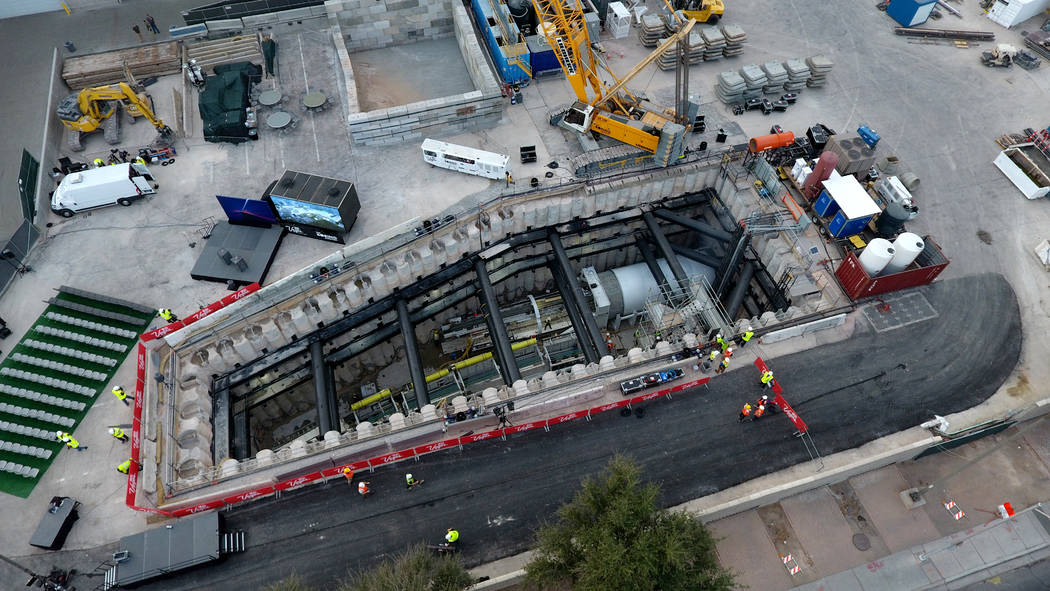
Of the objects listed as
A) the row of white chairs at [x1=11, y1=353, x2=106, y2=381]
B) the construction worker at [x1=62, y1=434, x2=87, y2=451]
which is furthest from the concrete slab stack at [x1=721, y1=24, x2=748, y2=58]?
the construction worker at [x1=62, y1=434, x2=87, y2=451]

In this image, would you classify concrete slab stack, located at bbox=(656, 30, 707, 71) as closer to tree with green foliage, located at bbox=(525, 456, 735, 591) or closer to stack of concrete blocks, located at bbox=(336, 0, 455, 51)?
stack of concrete blocks, located at bbox=(336, 0, 455, 51)

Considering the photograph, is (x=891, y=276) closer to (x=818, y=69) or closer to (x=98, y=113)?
(x=818, y=69)

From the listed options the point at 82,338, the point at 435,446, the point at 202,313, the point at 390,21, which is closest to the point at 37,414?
the point at 82,338

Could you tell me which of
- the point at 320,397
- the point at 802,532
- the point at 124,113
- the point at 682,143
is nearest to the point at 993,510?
the point at 802,532

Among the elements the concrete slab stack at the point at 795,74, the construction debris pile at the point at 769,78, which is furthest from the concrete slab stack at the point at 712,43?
the concrete slab stack at the point at 795,74

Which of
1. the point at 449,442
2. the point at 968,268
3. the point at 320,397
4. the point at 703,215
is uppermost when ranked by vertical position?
the point at 968,268

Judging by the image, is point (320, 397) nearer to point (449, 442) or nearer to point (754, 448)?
point (449, 442)

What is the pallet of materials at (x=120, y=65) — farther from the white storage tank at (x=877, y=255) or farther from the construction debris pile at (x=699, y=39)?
the white storage tank at (x=877, y=255)
